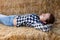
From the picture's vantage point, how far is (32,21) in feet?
7.25

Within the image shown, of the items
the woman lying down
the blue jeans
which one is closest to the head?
the woman lying down

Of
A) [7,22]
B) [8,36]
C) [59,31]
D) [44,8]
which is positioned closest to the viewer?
[8,36]

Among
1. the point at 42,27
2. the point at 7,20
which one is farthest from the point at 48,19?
the point at 7,20

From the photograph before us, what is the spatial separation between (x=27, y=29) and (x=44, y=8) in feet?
1.82

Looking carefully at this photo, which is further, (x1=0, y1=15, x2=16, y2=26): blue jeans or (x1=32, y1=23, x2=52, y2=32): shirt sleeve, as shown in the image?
(x1=0, y1=15, x2=16, y2=26): blue jeans

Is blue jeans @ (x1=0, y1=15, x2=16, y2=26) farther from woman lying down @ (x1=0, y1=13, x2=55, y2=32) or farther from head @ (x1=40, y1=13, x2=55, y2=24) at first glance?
head @ (x1=40, y1=13, x2=55, y2=24)

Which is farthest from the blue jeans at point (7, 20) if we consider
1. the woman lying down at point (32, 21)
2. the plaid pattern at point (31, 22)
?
the plaid pattern at point (31, 22)

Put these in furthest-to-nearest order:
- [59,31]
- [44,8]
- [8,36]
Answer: [44,8]
[59,31]
[8,36]

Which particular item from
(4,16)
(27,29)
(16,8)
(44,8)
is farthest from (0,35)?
(44,8)

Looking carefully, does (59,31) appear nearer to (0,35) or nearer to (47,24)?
(47,24)

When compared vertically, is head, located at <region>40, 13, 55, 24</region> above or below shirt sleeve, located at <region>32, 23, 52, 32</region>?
above

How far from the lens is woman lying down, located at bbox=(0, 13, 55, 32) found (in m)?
2.13

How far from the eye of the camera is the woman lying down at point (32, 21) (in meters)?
2.13

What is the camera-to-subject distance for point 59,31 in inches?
81.7
